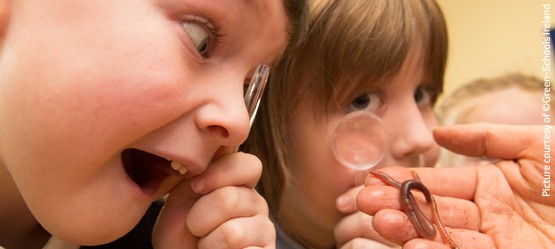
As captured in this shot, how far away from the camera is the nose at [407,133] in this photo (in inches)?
48.0

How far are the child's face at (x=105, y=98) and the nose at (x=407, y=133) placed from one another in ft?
1.85

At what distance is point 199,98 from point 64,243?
39cm

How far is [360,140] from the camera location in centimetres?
127

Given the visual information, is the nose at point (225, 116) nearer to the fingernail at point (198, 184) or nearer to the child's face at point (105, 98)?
the child's face at point (105, 98)

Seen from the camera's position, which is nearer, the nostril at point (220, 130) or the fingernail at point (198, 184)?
the nostril at point (220, 130)

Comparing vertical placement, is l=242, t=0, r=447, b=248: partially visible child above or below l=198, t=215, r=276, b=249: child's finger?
above

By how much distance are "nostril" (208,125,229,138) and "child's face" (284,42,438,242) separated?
19.7 inches

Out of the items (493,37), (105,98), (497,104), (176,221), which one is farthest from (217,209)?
(493,37)

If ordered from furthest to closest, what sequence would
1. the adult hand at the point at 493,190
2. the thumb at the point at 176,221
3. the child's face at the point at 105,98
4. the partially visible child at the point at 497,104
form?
the partially visible child at the point at 497,104, the adult hand at the point at 493,190, the thumb at the point at 176,221, the child's face at the point at 105,98

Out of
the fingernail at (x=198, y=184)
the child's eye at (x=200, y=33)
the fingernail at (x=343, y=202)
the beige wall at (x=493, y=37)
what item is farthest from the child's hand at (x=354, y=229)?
the beige wall at (x=493, y=37)

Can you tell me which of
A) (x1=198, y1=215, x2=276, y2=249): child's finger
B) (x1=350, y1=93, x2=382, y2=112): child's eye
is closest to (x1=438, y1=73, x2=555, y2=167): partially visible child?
(x1=350, y1=93, x2=382, y2=112): child's eye

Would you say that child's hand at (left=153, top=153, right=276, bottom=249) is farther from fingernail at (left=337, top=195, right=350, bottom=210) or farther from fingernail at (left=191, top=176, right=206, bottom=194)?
fingernail at (left=337, top=195, right=350, bottom=210)

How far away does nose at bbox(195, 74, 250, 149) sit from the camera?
2.48 feet

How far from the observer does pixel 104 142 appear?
0.70m
